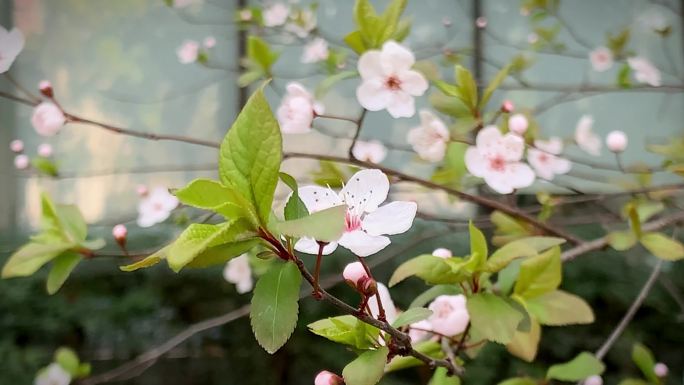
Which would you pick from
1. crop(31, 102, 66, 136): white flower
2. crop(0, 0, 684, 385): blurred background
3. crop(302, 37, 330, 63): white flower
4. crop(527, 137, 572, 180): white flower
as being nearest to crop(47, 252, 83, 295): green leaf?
crop(31, 102, 66, 136): white flower

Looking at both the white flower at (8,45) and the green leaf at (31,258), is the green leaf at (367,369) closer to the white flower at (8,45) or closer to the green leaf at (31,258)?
the white flower at (8,45)

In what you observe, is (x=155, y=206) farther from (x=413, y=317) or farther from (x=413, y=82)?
(x=413, y=317)

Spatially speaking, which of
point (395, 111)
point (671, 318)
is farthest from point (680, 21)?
point (395, 111)

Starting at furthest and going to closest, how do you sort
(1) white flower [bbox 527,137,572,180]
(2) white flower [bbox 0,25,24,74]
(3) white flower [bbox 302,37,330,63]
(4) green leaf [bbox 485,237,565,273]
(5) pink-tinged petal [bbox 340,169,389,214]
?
(3) white flower [bbox 302,37,330,63] → (1) white flower [bbox 527,137,572,180] → (4) green leaf [bbox 485,237,565,273] → (5) pink-tinged petal [bbox 340,169,389,214] → (2) white flower [bbox 0,25,24,74]

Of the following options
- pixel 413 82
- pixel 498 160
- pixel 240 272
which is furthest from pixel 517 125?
pixel 240 272

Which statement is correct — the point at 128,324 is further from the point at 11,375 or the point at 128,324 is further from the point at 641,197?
the point at 641,197

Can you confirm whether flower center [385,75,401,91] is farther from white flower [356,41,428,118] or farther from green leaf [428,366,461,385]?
green leaf [428,366,461,385]
